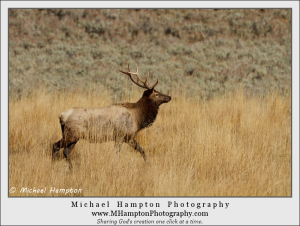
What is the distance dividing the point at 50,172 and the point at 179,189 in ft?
6.44

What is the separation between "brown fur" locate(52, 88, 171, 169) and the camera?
5.70 metres

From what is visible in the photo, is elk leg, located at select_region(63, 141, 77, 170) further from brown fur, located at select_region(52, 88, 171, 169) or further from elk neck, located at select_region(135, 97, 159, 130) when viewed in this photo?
elk neck, located at select_region(135, 97, 159, 130)

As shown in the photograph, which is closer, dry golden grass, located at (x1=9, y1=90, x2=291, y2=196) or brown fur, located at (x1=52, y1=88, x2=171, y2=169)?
dry golden grass, located at (x1=9, y1=90, x2=291, y2=196)

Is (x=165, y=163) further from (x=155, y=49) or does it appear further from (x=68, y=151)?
(x=155, y=49)

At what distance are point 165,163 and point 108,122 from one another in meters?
1.23

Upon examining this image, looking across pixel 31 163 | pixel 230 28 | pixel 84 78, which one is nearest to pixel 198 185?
pixel 31 163

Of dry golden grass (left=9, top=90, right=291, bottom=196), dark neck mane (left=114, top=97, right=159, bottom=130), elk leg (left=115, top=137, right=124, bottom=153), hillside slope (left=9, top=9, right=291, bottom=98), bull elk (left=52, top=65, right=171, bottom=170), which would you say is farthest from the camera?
hillside slope (left=9, top=9, right=291, bottom=98)

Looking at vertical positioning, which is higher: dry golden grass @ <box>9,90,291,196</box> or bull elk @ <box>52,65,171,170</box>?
bull elk @ <box>52,65,171,170</box>

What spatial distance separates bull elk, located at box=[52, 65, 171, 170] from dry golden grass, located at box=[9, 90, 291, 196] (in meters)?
0.22

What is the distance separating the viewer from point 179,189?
15.6 feet

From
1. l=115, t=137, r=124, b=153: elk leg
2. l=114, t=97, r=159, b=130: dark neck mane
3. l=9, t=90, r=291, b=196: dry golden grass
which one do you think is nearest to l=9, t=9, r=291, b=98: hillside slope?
l=9, t=90, r=291, b=196: dry golden grass

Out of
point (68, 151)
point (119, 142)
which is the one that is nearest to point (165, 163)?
point (119, 142)

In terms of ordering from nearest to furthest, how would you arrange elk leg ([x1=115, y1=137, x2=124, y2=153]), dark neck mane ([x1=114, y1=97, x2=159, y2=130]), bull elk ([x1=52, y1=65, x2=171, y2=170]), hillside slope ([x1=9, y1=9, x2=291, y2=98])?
1. bull elk ([x1=52, y1=65, x2=171, y2=170])
2. elk leg ([x1=115, y1=137, x2=124, y2=153])
3. dark neck mane ([x1=114, y1=97, x2=159, y2=130])
4. hillside slope ([x1=9, y1=9, x2=291, y2=98])

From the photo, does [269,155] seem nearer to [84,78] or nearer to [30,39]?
[84,78]
